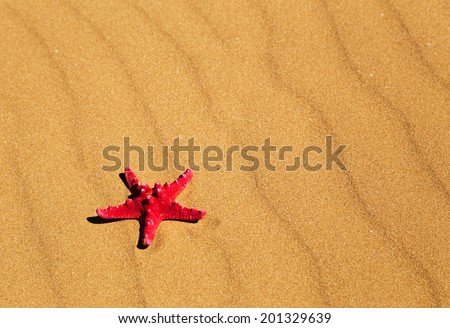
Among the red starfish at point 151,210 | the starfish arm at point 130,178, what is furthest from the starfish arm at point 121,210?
the starfish arm at point 130,178

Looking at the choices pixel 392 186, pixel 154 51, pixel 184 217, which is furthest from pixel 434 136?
pixel 154 51

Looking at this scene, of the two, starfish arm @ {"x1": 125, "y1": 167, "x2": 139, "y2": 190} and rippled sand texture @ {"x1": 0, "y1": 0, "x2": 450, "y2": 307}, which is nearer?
rippled sand texture @ {"x1": 0, "y1": 0, "x2": 450, "y2": 307}

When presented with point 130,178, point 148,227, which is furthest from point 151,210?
point 130,178

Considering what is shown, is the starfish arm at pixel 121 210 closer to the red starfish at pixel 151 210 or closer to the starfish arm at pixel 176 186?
the red starfish at pixel 151 210

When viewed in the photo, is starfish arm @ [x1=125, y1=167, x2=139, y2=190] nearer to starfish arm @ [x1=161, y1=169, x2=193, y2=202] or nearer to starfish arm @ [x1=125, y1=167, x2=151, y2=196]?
starfish arm @ [x1=125, y1=167, x2=151, y2=196]

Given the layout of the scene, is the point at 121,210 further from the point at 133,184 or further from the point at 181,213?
the point at 181,213

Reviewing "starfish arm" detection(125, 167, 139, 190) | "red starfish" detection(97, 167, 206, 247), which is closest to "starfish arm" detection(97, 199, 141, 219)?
"red starfish" detection(97, 167, 206, 247)
